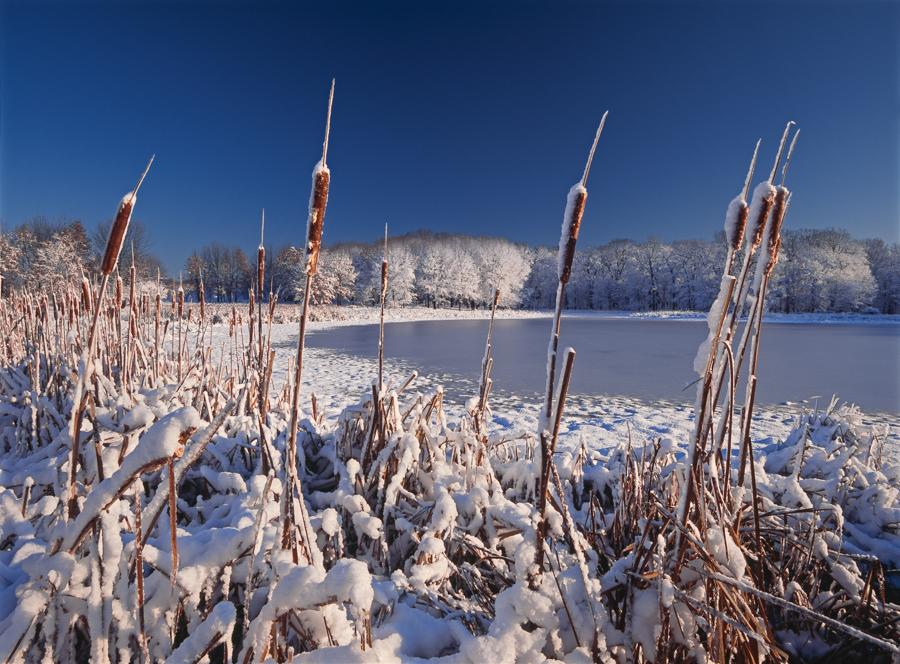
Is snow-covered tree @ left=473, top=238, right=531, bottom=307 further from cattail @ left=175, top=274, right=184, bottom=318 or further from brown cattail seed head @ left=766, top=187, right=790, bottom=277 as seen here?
brown cattail seed head @ left=766, top=187, right=790, bottom=277

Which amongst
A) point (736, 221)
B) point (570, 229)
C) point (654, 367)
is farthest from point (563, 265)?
point (654, 367)

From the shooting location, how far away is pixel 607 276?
54.3 m

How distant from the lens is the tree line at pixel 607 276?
41844mm

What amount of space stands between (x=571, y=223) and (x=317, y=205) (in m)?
0.47

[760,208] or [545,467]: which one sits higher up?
[760,208]

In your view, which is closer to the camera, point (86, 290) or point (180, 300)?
point (86, 290)

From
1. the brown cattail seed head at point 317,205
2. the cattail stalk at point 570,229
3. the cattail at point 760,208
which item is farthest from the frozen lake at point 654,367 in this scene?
the brown cattail seed head at point 317,205

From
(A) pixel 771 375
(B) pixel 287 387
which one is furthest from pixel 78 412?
(A) pixel 771 375

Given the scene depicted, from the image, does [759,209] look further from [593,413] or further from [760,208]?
[593,413]

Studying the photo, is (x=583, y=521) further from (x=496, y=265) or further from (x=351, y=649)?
(x=496, y=265)

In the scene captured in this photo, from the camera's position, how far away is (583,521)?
188cm

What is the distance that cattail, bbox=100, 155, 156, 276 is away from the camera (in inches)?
30.5

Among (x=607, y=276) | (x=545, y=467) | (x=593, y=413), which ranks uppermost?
(x=607, y=276)

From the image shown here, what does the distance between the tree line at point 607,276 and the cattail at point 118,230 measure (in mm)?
36799
